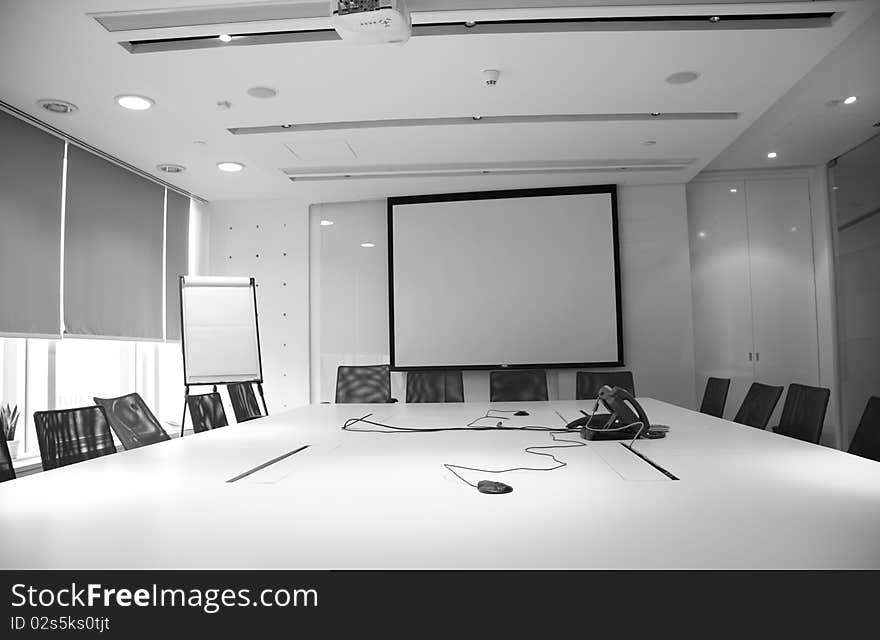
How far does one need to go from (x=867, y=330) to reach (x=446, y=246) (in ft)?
14.6

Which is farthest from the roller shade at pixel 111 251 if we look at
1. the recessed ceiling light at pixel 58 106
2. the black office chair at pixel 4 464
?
the black office chair at pixel 4 464

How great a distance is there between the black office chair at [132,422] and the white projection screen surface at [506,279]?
412cm

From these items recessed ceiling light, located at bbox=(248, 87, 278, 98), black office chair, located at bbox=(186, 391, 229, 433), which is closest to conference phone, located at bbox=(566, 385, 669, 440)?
black office chair, located at bbox=(186, 391, 229, 433)

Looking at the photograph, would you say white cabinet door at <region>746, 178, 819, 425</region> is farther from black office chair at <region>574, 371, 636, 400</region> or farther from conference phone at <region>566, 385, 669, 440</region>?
conference phone at <region>566, 385, 669, 440</region>

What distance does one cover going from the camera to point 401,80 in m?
4.57

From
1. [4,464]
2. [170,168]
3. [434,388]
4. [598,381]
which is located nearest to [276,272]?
[170,168]

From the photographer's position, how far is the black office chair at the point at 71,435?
9.70 ft

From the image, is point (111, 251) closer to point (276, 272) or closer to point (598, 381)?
point (276, 272)

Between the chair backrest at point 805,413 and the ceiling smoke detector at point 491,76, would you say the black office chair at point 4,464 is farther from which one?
the chair backrest at point 805,413

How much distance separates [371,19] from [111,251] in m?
4.38

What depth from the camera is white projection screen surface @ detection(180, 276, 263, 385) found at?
666cm

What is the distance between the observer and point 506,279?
306 inches

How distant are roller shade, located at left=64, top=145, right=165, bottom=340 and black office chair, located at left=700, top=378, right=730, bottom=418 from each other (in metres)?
5.44
